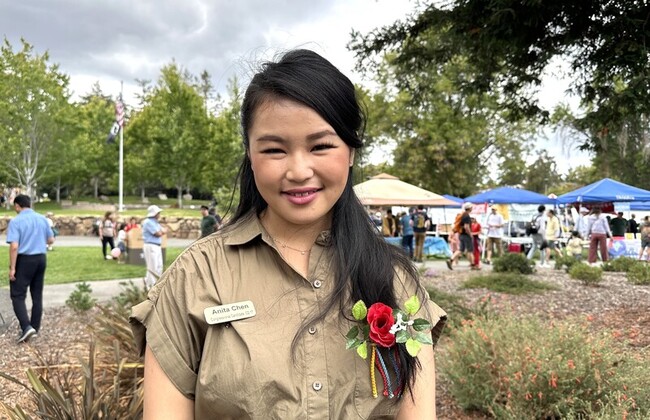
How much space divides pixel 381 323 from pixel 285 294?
0.77 ft

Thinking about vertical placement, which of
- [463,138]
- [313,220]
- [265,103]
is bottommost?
[313,220]

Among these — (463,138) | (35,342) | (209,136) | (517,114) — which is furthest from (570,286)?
(209,136)

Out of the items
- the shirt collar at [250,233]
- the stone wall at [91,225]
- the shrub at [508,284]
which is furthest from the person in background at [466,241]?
the stone wall at [91,225]

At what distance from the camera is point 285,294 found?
4.15 ft

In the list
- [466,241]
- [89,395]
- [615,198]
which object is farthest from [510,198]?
[89,395]

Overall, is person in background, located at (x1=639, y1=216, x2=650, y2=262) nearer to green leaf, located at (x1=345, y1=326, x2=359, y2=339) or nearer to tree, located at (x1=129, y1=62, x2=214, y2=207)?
green leaf, located at (x1=345, y1=326, x2=359, y2=339)

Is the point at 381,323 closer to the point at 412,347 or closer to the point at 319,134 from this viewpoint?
the point at 412,347

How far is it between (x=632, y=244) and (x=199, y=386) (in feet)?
57.5

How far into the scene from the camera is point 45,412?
279 centimetres

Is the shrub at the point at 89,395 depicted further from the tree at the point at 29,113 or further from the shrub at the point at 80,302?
the tree at the point at 29,113

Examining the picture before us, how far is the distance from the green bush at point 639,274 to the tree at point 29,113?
28417 mm

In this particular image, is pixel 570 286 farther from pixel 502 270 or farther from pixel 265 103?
pixel 265 103

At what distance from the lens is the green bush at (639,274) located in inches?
366

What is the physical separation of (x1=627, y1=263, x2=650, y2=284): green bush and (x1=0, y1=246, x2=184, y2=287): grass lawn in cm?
926
